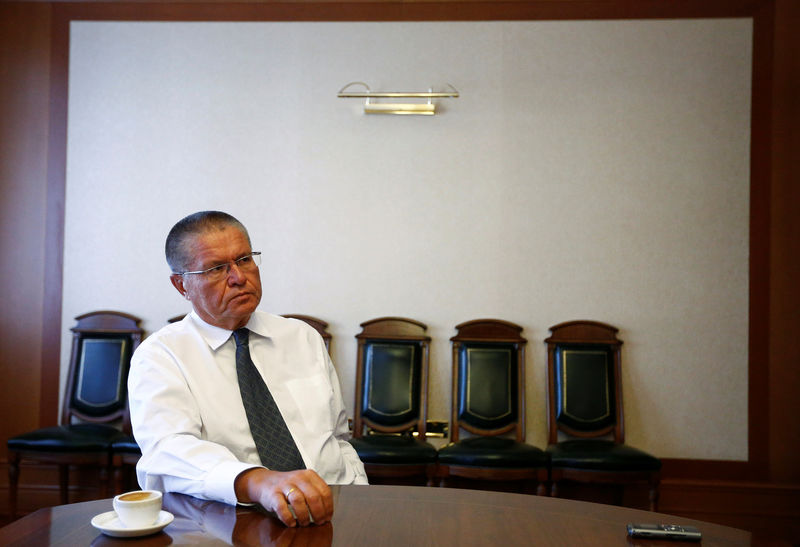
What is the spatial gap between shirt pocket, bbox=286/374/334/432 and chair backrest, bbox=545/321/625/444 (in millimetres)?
2615

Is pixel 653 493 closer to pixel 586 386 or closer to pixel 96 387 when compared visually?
pixel 586 386

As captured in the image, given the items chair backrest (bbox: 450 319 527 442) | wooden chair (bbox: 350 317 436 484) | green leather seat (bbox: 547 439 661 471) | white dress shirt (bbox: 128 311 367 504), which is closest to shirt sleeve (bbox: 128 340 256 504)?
white dress shirt (bbox: 128 311 367 504)

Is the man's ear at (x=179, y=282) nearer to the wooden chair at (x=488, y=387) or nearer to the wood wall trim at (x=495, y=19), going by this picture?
the wooden chair at (x=488, y=387)

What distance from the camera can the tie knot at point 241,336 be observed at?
6.81ft

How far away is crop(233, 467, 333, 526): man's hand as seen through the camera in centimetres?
141

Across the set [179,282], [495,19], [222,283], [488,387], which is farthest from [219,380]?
[495,19]

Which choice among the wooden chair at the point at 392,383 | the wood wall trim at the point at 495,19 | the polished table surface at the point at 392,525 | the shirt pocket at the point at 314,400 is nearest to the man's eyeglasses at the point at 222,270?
the shirt pocket at the point at 314,400

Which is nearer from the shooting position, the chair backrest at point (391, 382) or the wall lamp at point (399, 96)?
the chair backrest at point (391, 382)

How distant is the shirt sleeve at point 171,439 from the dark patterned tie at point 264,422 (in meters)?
0.14

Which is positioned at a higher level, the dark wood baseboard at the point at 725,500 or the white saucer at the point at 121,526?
the white saucer at the point at 121,526

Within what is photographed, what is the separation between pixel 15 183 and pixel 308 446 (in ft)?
12.7

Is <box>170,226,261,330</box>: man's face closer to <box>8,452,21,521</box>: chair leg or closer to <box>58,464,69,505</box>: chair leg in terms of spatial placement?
<box>8,452,21,521</box>: chair leg

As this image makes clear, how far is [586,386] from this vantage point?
14.6 feet

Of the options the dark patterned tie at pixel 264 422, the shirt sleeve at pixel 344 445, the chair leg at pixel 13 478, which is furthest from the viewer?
the chair leg at pixel 13 478
